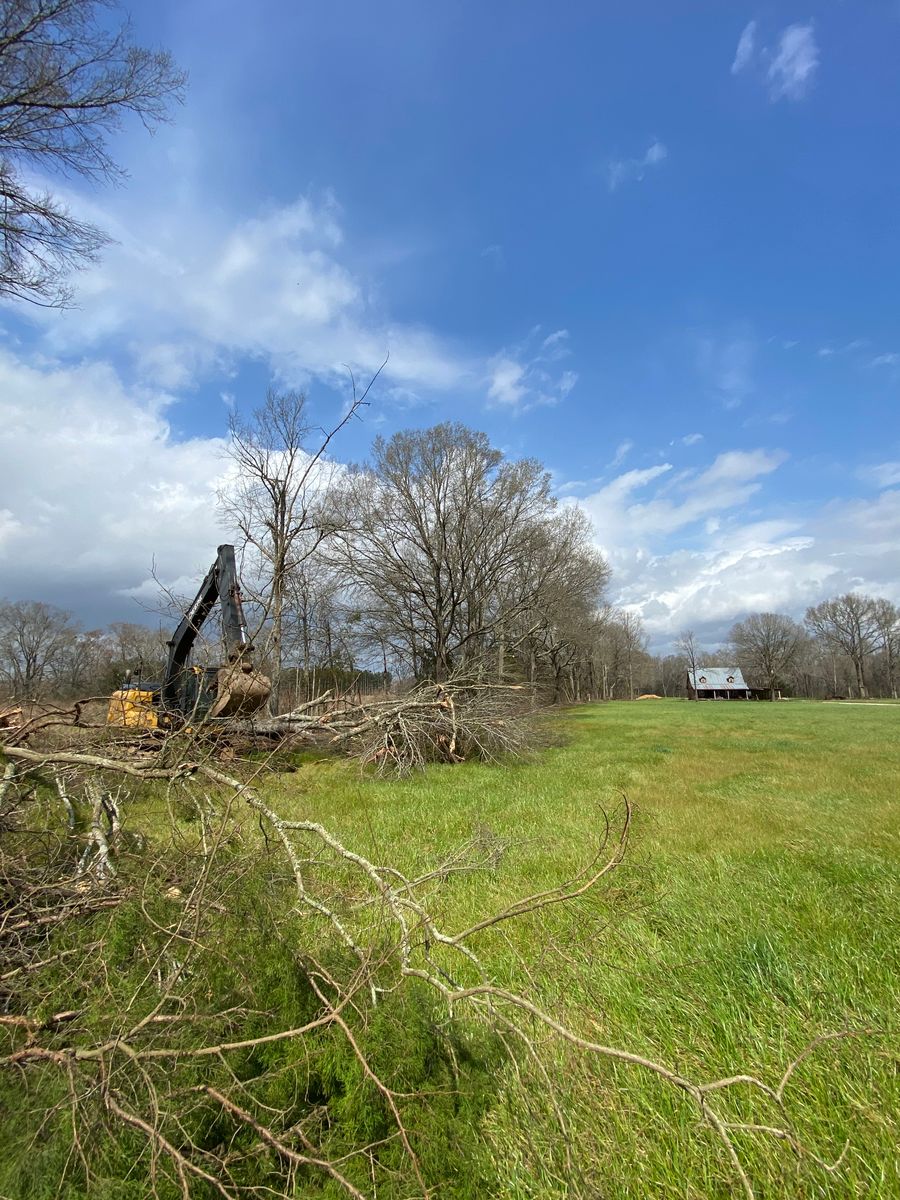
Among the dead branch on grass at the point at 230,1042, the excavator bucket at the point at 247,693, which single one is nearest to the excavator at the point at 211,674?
the excavator bucket at the point at 247,693

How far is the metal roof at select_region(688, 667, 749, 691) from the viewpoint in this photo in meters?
79.2

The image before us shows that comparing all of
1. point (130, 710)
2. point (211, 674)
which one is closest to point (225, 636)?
point (130, 710)

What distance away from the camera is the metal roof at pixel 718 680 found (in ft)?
260

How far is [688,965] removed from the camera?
2.27 m

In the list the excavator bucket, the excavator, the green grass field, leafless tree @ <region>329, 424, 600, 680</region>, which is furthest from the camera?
leafless tree @ <region>329, 424, 600, 680</region>

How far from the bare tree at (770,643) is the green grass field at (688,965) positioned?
79.4m

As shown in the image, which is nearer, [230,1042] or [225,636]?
[230,1042]

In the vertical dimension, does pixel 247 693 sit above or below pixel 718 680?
above

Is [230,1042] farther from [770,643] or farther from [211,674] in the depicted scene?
[770,643]

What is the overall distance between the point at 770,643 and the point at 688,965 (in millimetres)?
87859

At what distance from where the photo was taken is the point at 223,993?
1872 mm

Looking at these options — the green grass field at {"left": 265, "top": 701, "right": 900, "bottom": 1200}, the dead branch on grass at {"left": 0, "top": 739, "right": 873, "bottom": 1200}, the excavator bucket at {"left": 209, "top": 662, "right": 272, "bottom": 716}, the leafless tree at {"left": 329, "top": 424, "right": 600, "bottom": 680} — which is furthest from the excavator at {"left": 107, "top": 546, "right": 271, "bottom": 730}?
the leafless tree at {"left": 329, "top": 424, "right": 600, "bottom": 680}

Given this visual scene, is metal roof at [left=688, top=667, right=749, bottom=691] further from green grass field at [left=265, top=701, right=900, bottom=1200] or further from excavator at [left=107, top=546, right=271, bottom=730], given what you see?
excavator at [left=107, top=546, right=271, bottom=730]

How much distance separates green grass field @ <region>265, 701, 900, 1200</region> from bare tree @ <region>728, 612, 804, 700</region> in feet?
260
